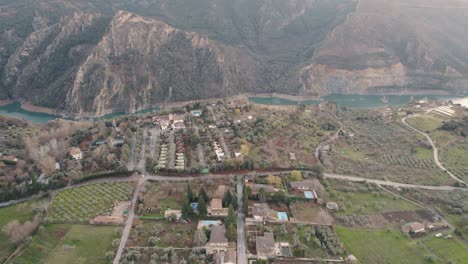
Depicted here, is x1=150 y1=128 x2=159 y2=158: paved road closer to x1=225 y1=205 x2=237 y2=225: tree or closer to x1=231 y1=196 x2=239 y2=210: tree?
x1=231 y1=196 x2=239 y2=210: tree

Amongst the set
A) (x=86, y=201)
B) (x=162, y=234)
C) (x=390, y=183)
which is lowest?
(x=162, y=234)

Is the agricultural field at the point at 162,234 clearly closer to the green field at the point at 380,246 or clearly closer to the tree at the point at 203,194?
the tree at the point at 203,194

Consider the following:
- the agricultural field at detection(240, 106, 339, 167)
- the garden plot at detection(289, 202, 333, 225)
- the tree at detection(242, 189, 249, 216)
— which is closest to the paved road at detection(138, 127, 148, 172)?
the agricultural field at detection(240, 106, 339, 167)

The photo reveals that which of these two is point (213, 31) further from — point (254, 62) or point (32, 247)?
point (32, 247)

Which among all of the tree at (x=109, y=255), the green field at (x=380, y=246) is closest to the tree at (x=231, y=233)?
the tree at (x=109, y=255)

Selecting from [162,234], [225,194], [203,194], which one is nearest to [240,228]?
[225,194]

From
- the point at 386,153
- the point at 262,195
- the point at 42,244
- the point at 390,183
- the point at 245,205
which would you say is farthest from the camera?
the point at 386,153

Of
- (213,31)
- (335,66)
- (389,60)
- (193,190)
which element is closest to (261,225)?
(193,190)

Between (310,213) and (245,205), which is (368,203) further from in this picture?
(245,205)
